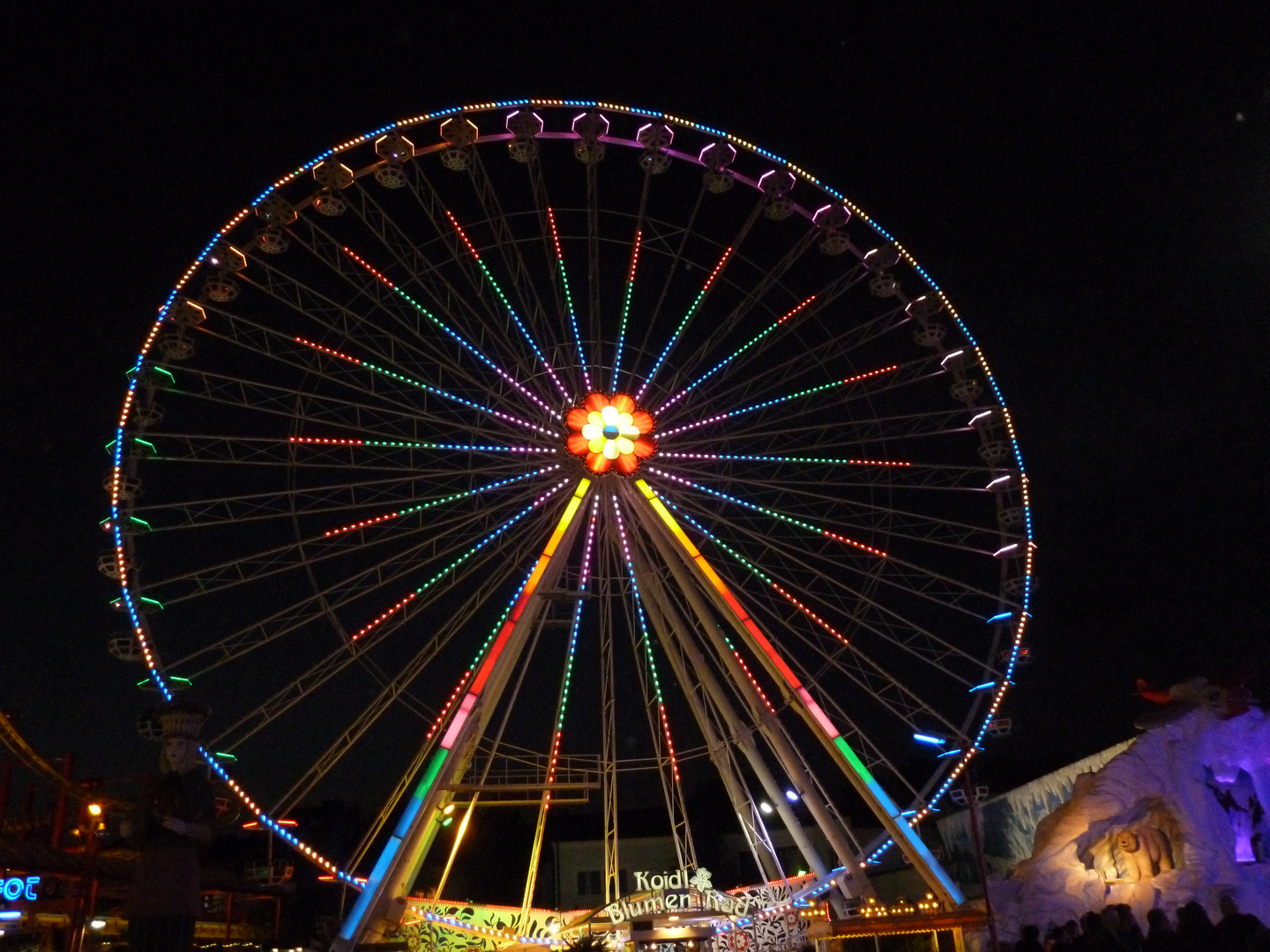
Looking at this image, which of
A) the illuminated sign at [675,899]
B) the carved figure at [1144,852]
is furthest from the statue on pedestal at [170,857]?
the carved figure at [1144,852]

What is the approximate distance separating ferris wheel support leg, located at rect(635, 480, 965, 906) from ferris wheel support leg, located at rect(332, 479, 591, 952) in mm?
2067

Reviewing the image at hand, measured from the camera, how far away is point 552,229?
19500 mm

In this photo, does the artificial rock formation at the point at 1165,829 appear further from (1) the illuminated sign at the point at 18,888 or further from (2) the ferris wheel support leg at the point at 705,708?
(1) the illuminated sign at the point at 18,888

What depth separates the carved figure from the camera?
17.6m

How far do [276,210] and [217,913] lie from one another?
71.6 ft

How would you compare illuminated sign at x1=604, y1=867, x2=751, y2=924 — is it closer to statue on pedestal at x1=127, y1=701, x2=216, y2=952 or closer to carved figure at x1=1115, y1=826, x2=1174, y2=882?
carved figure at x1=1115, y1=826, x2=1174, y2=882

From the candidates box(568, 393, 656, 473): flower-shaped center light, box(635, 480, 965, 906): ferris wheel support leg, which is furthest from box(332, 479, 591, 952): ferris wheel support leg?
box(635, 480, 965, 906): ferris wheel support leg

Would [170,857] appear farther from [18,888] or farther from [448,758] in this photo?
[18,888]

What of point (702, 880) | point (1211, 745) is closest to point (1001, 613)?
point (1211, 745)

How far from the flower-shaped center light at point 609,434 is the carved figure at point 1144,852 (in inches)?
412

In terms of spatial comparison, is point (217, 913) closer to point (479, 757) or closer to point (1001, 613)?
point (479, 757)

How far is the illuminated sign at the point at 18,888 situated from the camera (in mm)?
18031

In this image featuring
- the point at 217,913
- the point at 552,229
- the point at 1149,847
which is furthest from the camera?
the point at 217,913

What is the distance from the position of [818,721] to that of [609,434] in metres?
6.08
